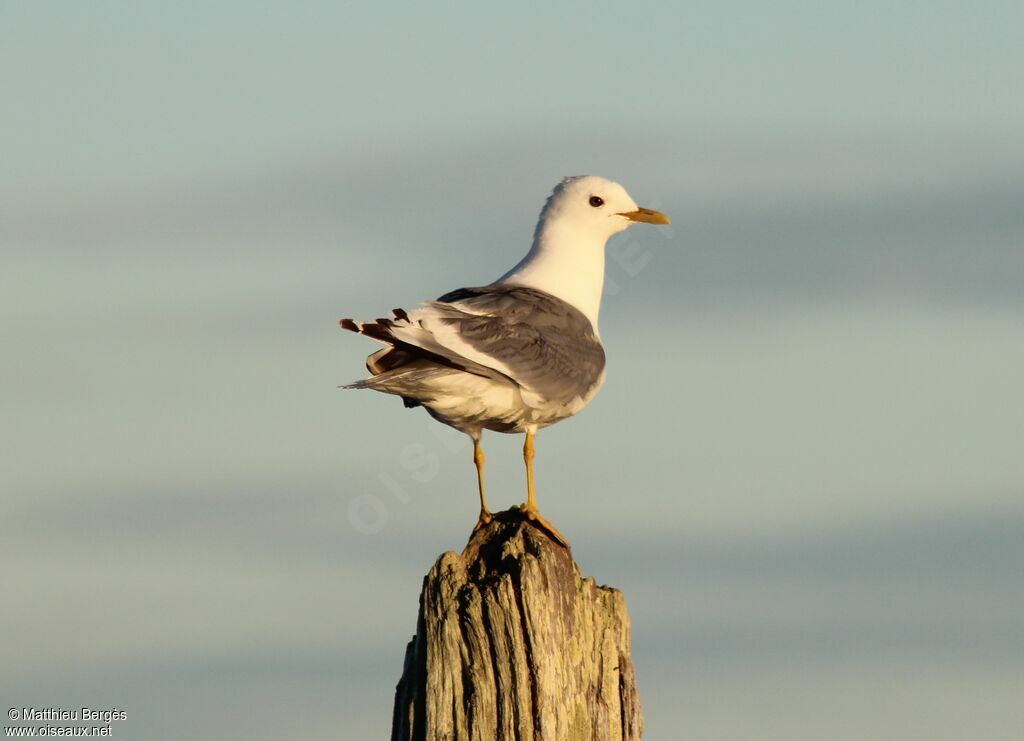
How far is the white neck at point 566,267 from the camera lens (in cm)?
Answer: 1579

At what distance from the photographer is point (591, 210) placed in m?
16.7

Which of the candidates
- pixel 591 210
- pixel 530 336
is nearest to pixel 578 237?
pixel 591 210

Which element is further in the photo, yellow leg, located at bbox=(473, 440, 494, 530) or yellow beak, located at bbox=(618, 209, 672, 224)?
yellow beak, located at bbox=(618, 209, 672, 224)

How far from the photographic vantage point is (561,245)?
16281mm

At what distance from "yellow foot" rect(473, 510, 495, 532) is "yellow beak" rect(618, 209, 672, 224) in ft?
15.1

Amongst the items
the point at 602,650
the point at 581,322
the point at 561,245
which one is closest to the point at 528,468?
the point at 581,322

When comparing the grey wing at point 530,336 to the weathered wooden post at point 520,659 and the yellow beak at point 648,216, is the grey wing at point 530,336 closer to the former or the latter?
the yellow beak at point 648,216

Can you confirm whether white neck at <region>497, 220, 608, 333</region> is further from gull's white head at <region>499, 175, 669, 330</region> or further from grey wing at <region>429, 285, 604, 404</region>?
grey wing at <region>429, 285, 604, 404</region>

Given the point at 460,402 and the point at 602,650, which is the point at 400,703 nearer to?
the point at 602,650

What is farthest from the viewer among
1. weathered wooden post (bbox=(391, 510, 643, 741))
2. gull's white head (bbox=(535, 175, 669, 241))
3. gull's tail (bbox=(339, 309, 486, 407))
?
gull's white head (bbox=(535, 175, 669, 241))

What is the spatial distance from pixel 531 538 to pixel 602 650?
975 millimetres

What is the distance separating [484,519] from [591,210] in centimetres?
458

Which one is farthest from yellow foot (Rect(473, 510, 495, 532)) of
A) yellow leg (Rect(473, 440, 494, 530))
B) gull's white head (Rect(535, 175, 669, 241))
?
gull's white head (Rect(535, 175, 669, 241))

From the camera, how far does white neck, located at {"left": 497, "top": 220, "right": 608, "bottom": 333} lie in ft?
51.8
